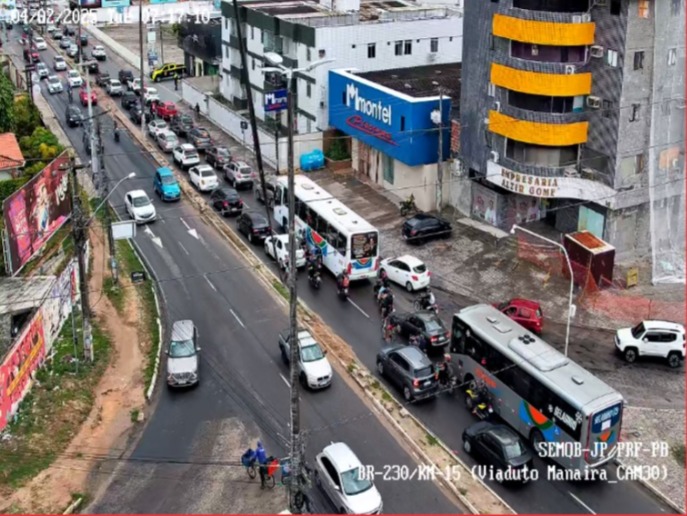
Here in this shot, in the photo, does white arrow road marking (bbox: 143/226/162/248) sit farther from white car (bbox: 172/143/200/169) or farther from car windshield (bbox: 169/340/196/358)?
car windshield (bbox: 169/340/196/358)

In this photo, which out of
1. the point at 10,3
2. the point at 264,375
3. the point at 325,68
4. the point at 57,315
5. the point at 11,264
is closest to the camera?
the point at 264,375

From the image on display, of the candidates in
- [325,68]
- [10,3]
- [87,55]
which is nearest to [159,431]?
[325,68]

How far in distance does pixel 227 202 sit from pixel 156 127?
1993 cm

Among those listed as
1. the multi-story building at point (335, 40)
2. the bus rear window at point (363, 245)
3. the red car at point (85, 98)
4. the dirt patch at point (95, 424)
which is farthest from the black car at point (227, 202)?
the red car at point (85, 98)

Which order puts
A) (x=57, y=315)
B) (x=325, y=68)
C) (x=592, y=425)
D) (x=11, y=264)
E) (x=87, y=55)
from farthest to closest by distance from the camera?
(x=87, y=55) → (x=325, y=68) → (x=11, y=264) → (x=57, y=315) → (x=592, y=425)

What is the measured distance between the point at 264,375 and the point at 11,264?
1501cm

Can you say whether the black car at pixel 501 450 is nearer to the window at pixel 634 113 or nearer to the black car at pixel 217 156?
the window at pixel 634 113

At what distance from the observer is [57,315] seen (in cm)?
4178

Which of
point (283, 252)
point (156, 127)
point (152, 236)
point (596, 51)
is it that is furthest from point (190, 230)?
point (596, 51)

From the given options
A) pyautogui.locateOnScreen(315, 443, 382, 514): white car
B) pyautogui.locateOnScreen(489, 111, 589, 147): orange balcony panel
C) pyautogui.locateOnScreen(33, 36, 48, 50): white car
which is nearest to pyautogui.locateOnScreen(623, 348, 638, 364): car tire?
pyautogui.locateOnScreen(489, 111, 589, 147): orange balcony panel

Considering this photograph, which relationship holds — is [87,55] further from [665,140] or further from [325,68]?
[665,140]

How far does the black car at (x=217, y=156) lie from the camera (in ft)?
219

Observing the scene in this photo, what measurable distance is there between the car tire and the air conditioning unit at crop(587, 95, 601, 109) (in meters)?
15.1

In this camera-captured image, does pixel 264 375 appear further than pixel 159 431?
Yes
